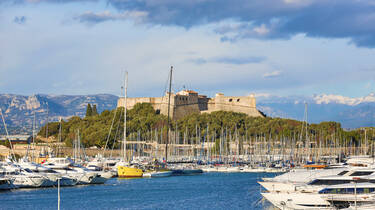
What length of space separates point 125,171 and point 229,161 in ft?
76.7

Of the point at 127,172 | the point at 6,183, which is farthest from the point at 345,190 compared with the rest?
the point at 127,172

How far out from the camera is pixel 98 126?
107 m

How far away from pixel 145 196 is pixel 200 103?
83.7 meters

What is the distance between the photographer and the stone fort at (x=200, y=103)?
120 metres

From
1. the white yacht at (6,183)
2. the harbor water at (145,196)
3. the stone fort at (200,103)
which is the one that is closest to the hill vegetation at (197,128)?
the stone fort at (200,103)

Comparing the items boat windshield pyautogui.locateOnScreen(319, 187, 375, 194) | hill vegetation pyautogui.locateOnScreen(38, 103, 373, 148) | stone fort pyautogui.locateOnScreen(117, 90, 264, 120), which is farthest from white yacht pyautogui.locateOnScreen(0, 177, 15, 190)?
stone fort pyautogui.locateOnScreen(117, 90, 264, 120)

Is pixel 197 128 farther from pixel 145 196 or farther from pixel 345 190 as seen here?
pixel 345 190

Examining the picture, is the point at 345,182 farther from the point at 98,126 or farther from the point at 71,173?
the point at 98,126

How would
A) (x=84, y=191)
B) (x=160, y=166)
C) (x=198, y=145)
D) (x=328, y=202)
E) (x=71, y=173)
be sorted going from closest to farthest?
(x=328, y=202) < (x=84, y=191) < (x=71, y=173) < (x=160, y=166) < (x=198, y=145)

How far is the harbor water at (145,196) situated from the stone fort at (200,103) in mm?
63825

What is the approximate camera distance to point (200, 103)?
127 meters

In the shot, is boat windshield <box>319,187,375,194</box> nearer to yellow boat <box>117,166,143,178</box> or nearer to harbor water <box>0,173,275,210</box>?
harbor water <box>0,173,275,210</box>

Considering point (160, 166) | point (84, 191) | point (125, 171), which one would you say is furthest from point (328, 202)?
point (160, 166)

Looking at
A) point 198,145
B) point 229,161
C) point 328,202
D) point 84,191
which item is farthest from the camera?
point 198,145
